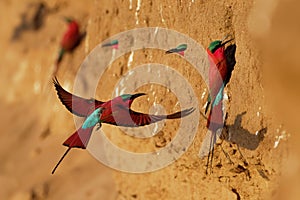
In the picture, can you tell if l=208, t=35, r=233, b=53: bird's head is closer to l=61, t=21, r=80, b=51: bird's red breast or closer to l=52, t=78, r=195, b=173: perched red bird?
l=52, t=78, r=195, b=173: perched red bird

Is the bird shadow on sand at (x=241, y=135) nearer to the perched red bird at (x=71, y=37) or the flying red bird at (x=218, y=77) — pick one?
the flying red bird at (x=218, y=77)

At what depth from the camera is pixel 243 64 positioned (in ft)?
8.87

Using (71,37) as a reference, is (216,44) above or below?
above

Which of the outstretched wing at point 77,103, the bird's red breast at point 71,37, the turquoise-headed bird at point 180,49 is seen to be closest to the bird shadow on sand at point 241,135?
the turquoise-headed bird at point 180,49

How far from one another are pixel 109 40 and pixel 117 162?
30.0 inches

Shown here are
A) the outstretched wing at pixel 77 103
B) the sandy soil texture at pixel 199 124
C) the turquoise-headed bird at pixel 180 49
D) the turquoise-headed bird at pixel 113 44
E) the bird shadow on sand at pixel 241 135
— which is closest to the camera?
the sandy soil texture at pixel 199 124

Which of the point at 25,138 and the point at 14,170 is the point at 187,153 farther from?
the point at 25,138

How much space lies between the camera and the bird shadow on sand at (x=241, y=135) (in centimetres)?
263

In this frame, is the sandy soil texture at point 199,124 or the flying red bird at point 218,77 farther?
the flying red bird at point 218,77

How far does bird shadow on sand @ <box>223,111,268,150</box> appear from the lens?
263 cm

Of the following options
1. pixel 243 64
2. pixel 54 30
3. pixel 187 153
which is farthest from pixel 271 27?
pixel 54 30

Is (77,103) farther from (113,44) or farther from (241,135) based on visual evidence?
(113,44)

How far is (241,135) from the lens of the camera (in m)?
2.74

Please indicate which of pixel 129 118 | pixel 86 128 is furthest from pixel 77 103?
pixel 129 118
